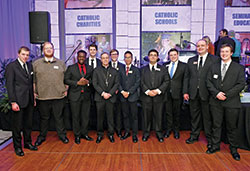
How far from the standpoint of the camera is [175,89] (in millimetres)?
3537

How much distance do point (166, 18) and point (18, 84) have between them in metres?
5.40

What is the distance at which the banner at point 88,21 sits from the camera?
6.85 meters

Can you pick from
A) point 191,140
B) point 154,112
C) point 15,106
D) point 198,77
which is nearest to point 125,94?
point 154,112

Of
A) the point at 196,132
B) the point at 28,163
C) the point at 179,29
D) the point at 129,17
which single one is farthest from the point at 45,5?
the point at 196,132

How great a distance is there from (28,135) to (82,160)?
1.01 metres

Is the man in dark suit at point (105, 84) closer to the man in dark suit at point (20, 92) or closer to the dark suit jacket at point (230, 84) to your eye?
the man in dark suit at point (20, 92)

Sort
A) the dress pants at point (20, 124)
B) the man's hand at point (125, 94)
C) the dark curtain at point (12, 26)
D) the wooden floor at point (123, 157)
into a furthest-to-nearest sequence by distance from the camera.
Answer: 1. the dark curtain at point (12, 26)
2. the man's hand at point (125, 94)
3. the dress pants at point (20, 124)
4. the wooden floor at point (123, 157)

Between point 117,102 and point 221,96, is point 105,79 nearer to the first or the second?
point 117,102

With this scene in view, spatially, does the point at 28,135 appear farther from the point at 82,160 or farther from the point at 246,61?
the point at 246,61

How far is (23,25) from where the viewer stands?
6074 millimetres

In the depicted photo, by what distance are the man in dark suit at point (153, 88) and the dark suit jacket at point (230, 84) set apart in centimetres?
78

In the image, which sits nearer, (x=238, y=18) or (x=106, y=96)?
(x=106, y=96)

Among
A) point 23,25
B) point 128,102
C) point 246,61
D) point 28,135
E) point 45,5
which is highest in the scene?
point 45,5

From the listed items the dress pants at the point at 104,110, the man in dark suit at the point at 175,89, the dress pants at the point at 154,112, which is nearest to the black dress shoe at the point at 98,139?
the dress pants at the point at 104,110
